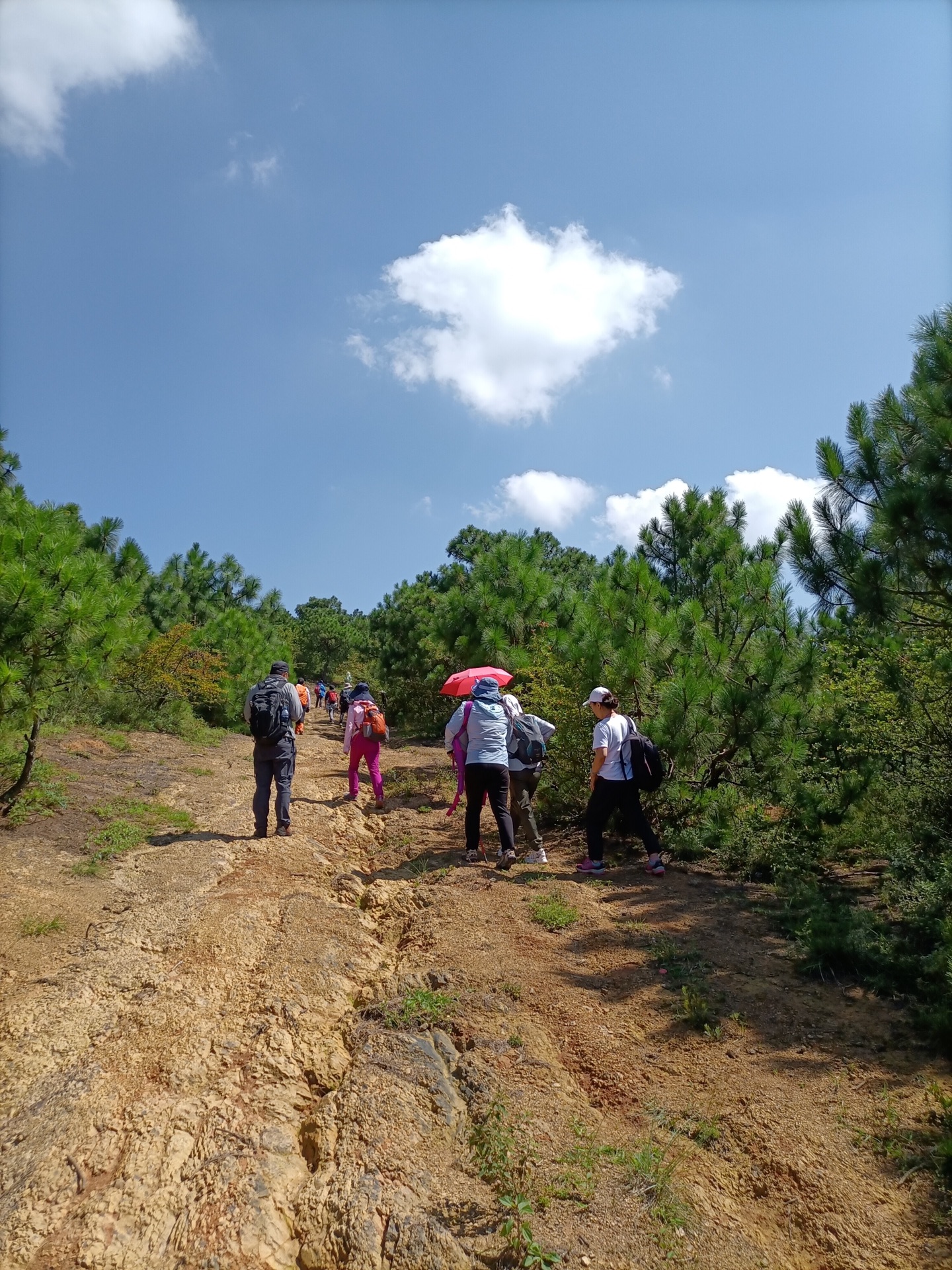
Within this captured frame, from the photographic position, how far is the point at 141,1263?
97.0 inches

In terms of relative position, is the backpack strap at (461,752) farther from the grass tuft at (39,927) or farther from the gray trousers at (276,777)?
the grass tuft at (39,927)

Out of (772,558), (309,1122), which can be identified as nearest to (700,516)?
(772,558)

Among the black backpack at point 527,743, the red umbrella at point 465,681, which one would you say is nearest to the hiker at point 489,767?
the black backpack at point 527,743

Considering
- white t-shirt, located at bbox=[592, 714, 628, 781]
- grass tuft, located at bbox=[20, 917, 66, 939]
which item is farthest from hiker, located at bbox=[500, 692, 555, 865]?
grass tuft, located at bbox=[20, 917, 66, 939]

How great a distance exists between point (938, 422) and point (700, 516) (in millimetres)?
6022

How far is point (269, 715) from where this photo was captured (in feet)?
24.6

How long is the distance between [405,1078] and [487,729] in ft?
11.7

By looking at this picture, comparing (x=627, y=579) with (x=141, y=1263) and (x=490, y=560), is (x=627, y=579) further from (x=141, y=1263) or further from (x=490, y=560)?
(x=141, y=1263)

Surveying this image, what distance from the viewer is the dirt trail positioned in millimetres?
2572

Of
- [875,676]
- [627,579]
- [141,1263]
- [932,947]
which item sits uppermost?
[627,579]

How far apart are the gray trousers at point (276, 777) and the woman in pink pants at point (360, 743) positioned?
4.85ft

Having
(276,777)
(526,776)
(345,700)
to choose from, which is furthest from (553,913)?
(345,700)

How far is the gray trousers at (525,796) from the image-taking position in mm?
7258

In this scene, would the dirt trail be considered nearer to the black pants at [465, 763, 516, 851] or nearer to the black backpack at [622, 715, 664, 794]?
the black pants at [465, 763, 516, 851]
